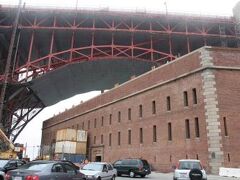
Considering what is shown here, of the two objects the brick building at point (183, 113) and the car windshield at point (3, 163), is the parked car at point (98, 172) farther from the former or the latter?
the brick building at point (183, 113)

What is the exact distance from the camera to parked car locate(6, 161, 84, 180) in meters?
11.2

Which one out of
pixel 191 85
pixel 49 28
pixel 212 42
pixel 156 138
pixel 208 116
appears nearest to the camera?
pixel 208 116

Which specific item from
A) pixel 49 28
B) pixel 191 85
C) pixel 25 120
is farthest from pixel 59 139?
pixel 191 85

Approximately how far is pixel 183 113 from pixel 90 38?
1037 inches

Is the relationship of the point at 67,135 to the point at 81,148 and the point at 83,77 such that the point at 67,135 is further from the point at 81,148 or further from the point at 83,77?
the point at 83,77

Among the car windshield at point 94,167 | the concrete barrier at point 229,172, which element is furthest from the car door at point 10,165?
the concrete barrier at point 229,172

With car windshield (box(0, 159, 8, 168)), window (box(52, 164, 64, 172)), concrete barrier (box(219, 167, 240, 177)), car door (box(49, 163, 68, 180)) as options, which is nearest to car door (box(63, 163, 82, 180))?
car door (box(49, 163, 68, 180))

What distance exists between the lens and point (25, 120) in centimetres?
6450

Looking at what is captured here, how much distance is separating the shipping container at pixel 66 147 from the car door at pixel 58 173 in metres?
40.9

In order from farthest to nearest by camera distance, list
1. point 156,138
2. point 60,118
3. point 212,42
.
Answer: point 60,118, point 212,42, point 156,138

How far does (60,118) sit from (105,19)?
33.4m

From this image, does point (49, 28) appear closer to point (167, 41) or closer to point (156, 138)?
point (167, 41)

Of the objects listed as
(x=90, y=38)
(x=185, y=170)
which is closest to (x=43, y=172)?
(x=185, y=170)

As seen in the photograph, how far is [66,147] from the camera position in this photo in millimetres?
53062
